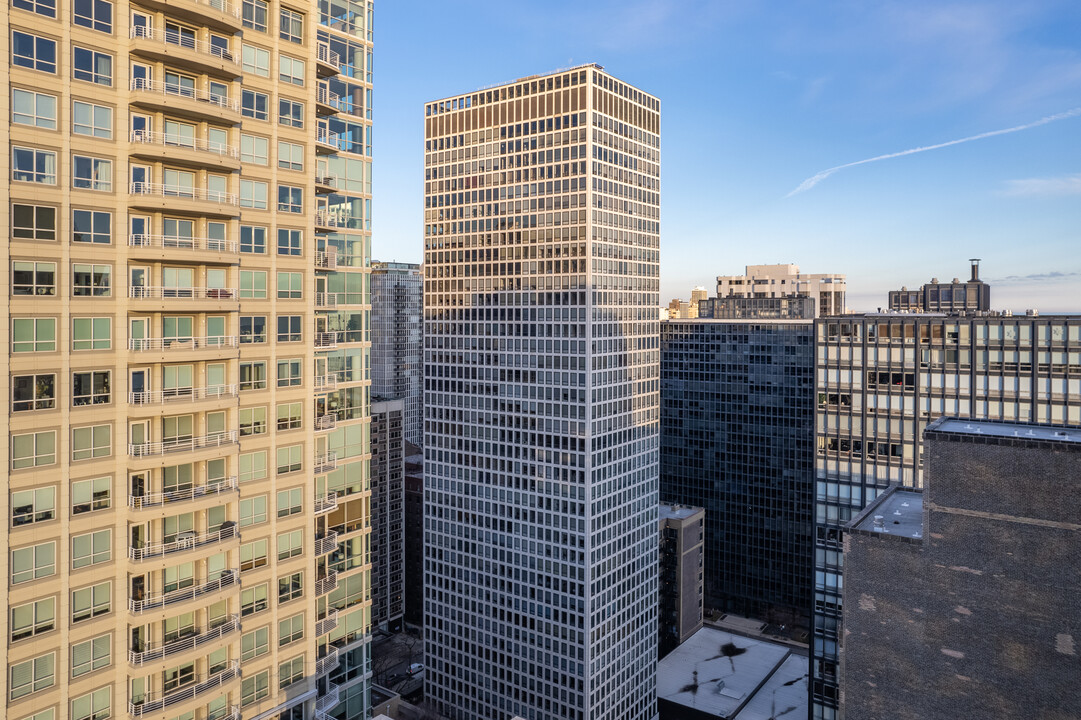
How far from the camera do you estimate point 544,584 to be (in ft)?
443

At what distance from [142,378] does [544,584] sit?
10059 cm

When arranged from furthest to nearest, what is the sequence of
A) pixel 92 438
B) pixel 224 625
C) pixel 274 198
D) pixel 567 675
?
pixel 567 675 < pixel 274 198 < pixel 224 625 < pixel 92 438

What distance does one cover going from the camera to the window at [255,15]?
171ft

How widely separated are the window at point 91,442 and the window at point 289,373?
40.0 feet

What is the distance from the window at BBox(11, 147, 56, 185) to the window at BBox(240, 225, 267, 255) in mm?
11898

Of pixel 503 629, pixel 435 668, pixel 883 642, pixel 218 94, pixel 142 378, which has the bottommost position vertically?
pixel 435 668

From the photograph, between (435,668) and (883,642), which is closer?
(883,642)

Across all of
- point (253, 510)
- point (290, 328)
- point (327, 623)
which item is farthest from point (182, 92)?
point (327, 623)

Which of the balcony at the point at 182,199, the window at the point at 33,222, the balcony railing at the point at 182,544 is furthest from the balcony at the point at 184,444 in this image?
the balcony at the point at 182,199

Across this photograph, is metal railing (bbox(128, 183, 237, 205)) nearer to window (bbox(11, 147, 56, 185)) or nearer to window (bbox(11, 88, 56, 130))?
window (bbox(11, 147, 56, 185))

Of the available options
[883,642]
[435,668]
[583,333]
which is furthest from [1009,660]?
[435,668]

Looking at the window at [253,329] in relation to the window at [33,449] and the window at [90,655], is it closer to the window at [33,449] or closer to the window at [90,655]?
the window at [33,449]

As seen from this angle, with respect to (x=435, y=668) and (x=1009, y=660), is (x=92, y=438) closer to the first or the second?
(x=1009, y=660)

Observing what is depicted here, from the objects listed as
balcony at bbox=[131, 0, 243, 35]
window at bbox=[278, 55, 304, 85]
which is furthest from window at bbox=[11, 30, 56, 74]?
window at bbox=[278, 55, 304, 85]
